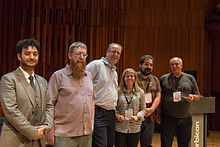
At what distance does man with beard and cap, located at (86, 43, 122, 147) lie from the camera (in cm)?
240

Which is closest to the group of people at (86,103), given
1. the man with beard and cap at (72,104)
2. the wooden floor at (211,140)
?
the man with beard and cap at (72,104)

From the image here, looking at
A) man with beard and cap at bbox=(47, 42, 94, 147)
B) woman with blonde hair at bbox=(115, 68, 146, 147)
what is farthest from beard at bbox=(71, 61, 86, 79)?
woman with blonde hair at bbox=(115, 68, 146, 147)

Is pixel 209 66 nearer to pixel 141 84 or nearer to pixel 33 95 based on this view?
pixel 141 84

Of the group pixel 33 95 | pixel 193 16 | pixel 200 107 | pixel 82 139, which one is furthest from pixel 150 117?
pixel 193 16

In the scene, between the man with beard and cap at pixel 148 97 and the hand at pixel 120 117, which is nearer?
the hand at pixel 120 117

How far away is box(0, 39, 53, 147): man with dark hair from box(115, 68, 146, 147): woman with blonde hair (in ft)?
3.26

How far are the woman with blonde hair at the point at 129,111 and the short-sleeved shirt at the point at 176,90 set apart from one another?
0.57 m

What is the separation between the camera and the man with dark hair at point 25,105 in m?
1.53

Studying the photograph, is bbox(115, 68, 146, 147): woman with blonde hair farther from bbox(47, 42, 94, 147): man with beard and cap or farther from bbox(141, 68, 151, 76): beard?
bbox(47, 42, 94, 147): man with beard and cap

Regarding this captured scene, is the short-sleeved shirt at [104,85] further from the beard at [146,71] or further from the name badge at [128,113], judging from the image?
the beard at [146,71]

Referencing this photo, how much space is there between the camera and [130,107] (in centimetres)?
259

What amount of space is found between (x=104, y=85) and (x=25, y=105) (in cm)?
105

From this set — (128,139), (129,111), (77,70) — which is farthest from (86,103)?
(128,139)

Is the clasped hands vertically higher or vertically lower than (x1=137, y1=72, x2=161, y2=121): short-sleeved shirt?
lower
